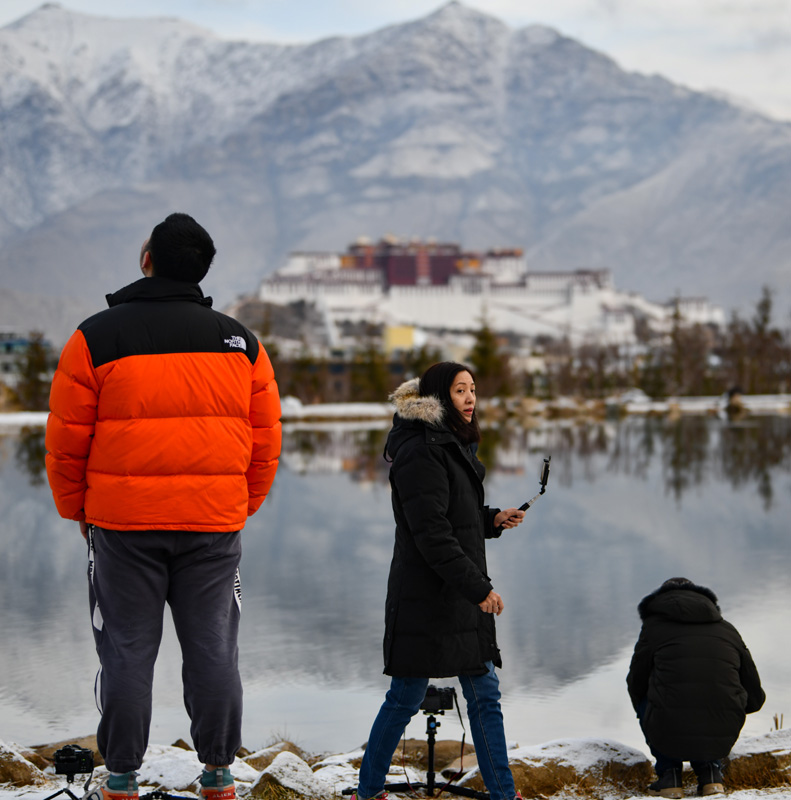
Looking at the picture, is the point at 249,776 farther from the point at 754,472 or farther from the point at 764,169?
the point at 764,169

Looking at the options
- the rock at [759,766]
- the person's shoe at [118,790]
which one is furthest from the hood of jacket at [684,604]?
the person's shoe at [118,790]

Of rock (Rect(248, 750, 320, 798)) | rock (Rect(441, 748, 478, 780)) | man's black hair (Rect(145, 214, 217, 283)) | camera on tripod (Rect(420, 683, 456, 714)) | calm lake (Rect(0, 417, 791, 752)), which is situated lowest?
calm lake (Rect(0, 417, 791, 752))

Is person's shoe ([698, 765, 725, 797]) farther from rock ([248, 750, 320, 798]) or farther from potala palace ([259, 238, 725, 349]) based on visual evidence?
potala palace ([259, 238, 725, 349])

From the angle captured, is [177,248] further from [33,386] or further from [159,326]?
[33,386]

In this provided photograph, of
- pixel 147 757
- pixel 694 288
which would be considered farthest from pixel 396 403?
pixel 694 288

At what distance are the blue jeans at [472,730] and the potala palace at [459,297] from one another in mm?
87513

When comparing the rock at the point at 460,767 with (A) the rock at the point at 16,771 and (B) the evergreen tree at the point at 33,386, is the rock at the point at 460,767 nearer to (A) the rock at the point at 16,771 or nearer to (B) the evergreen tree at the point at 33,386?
(A) the rock at the point at 16,771

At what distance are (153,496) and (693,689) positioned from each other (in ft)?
5.44

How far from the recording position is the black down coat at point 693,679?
10.5ft

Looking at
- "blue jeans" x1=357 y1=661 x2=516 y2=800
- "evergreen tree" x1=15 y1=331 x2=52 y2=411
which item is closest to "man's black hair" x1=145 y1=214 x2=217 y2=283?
"blue jeans" x1=357 y1=661 x2=516 y2=800

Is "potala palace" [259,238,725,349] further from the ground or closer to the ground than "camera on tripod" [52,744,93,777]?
further from the ground

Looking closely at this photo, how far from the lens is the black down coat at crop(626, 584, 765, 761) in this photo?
3.21 meters

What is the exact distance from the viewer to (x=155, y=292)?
2.85 m

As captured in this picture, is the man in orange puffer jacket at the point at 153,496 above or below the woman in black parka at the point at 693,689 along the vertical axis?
above
